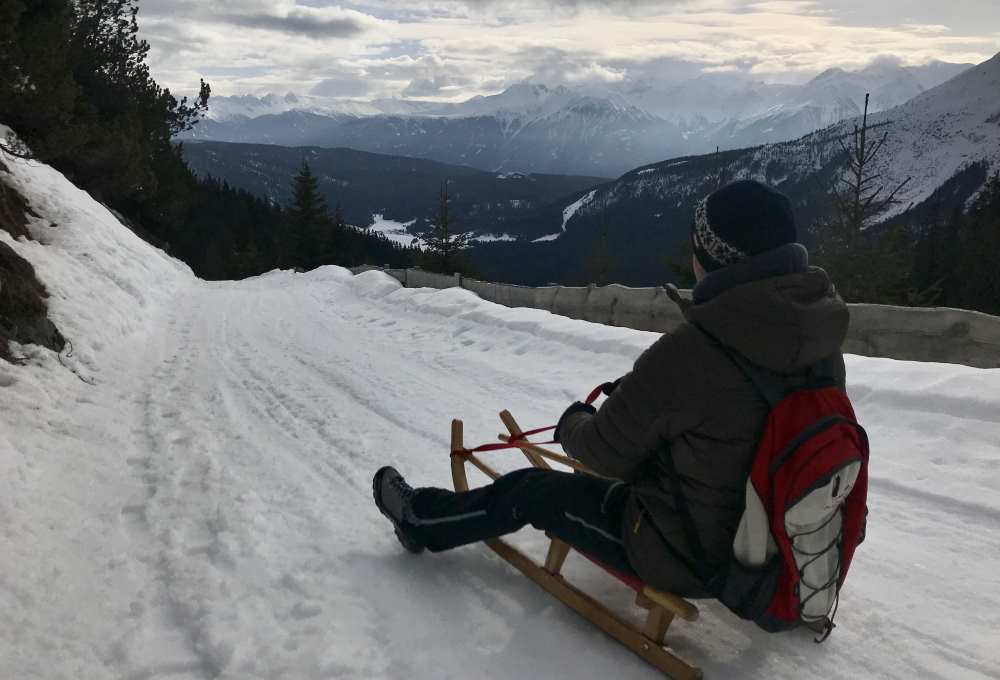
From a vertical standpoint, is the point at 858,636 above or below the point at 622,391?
below

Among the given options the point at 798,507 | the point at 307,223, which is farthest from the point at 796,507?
the point at 307,223

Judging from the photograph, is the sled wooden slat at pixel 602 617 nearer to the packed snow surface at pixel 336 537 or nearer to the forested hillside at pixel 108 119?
the packed snow surface at pixel 336 537

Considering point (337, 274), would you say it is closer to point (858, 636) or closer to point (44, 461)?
point (44, 461)

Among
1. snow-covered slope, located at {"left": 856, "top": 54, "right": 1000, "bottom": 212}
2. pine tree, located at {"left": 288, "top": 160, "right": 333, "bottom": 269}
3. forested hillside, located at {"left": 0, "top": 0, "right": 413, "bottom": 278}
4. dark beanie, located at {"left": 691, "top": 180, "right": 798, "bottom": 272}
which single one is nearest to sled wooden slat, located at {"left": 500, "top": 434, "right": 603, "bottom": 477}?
dark beanie, located at {"left": 691, "top": 180, "right": 798, "bottom": 272}

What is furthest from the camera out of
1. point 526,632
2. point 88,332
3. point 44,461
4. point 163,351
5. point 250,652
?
point 163,351

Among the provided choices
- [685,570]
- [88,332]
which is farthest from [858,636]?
[88,332]

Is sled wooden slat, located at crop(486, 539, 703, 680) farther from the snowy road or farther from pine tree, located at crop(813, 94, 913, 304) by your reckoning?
pine tree, located at crop(813, 94, 913, 304)

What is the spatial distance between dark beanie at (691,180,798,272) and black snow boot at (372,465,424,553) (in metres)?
2.30

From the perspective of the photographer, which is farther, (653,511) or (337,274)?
(337,274)

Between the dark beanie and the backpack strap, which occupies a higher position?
the dark beanie

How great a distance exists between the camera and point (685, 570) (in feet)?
9.04

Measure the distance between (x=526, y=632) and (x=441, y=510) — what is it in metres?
0.79

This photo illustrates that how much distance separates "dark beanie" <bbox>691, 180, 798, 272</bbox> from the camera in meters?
2.55

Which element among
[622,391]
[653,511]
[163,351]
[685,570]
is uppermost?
[622,391]
